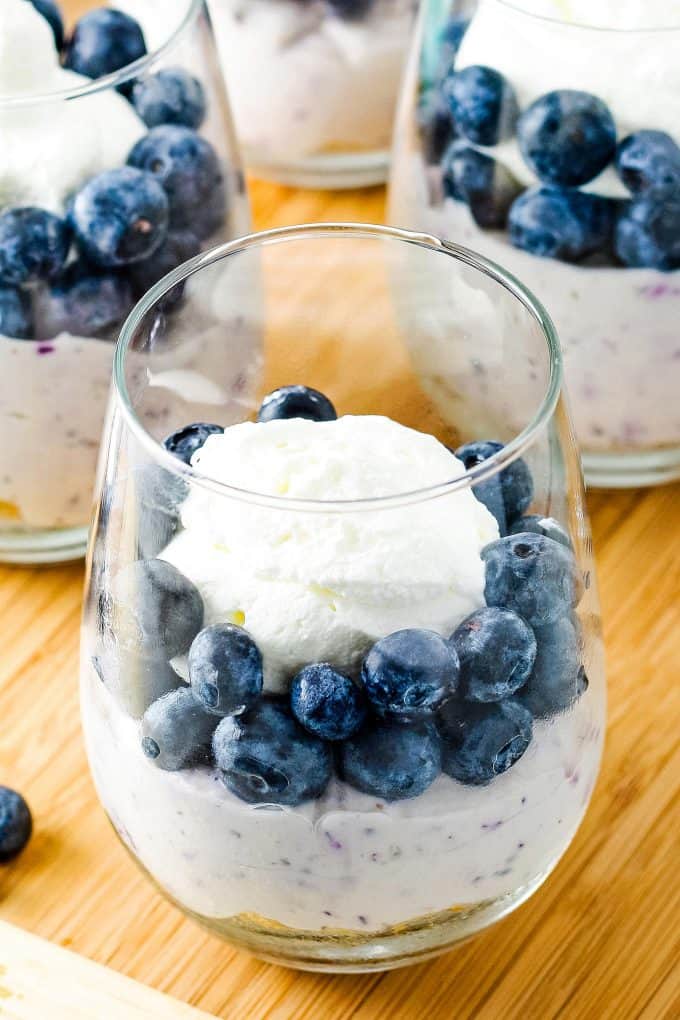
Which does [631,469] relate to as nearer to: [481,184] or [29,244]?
[481,184]

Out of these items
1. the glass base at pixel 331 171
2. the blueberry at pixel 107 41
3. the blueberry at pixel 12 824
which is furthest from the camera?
the glass base at pixel 331 171

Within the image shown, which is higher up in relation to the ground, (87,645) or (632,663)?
(87,645)

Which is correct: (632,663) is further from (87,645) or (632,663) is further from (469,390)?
(87,645)

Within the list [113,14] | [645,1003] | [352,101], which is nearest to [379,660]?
[645,1003]

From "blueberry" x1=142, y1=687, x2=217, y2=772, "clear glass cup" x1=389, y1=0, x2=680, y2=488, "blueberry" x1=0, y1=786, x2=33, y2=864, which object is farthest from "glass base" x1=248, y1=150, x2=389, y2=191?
"blueberry" x1=142, y1=687, x2=217, y2=772

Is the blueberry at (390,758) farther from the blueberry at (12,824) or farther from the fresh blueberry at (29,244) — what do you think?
the fresh blueberry at (29,244)

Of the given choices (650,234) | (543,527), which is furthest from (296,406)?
(650,234)

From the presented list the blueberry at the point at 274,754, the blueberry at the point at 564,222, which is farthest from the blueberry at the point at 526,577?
the blueberry at the point at 564,222
